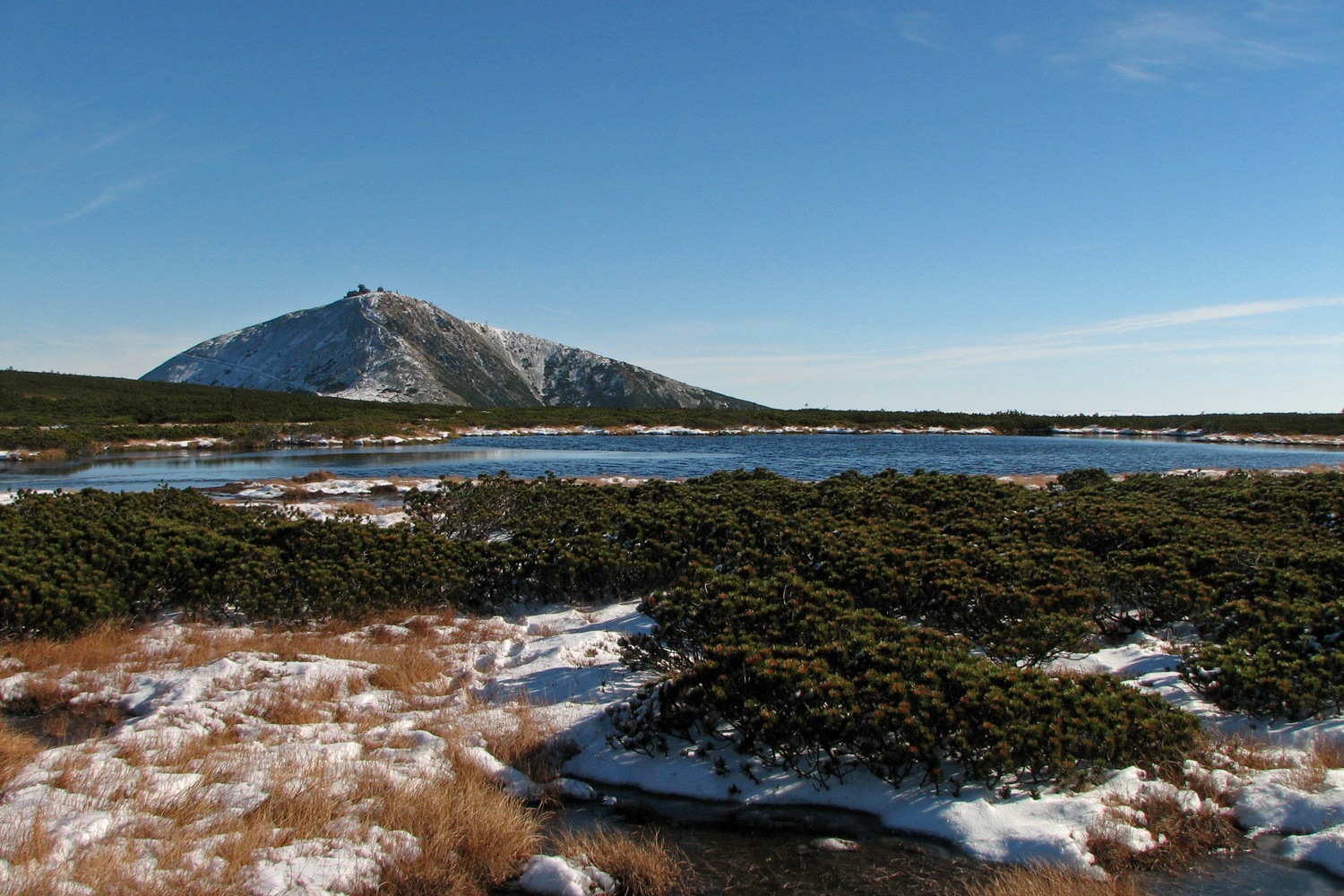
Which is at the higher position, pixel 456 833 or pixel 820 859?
pixel 456 833

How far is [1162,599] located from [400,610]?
436 inches

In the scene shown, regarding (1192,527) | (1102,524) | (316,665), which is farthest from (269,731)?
(1192,527)

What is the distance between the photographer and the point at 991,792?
6.26 metres

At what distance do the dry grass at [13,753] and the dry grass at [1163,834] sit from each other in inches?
321

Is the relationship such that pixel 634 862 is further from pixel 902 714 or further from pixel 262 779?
pixel 262 779

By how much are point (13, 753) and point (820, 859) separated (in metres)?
6.61

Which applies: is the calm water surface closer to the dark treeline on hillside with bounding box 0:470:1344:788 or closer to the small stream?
the dark treeline on hillside with bounding box 0:470:1344:788

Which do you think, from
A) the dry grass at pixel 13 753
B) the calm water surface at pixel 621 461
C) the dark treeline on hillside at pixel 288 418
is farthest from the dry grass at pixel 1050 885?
the dark treeline on hillside at pixel 288 418

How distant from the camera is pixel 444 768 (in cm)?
679

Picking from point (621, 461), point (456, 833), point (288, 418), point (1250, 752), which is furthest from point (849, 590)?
point (288, 418)

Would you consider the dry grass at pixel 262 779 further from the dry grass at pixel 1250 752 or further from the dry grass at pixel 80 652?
the dry grass at pixel 1250 752

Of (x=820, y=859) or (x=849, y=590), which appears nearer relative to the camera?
(x=820, y=859)

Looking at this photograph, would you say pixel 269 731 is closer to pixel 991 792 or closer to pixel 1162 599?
pixel 991 792

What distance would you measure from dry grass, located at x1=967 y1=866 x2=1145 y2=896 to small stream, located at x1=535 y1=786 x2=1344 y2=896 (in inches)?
7.4
